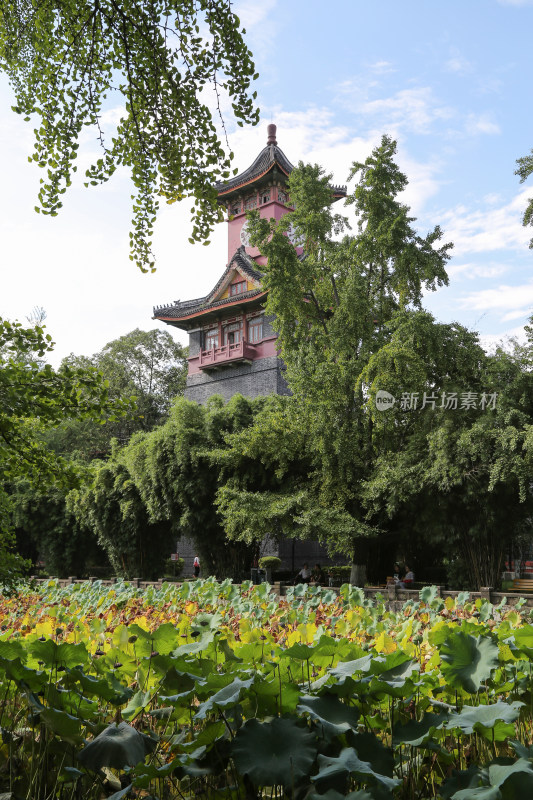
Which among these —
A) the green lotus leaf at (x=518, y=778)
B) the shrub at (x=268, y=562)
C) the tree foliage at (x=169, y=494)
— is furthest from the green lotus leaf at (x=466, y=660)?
the shrub at (x=268, y=562)

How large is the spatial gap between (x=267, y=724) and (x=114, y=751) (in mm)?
426

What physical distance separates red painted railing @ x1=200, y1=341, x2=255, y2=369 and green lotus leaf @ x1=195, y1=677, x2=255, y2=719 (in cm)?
2406

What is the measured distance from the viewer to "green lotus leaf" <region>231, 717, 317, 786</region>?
1.77m

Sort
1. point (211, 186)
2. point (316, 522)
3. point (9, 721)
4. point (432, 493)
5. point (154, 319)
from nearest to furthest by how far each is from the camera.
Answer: point (9, 721)
point (211, 186)
point (316, 522)
point (432, 493)
point (154, 319)

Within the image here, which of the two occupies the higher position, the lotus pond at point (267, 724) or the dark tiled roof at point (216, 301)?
the dark tiled roof at point (216, 301)

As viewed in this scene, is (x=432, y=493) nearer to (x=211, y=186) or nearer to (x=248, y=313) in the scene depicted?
(x=211, y=186)

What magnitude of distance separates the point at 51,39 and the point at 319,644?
4.29m

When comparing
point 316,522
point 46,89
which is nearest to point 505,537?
point 316,522

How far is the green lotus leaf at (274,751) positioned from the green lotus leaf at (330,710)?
3.2 inches

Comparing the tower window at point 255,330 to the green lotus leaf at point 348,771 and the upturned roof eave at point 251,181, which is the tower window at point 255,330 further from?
the green lotus leaf at point 348,771

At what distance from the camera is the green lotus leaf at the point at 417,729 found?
202 cm

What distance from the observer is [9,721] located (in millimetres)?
2385

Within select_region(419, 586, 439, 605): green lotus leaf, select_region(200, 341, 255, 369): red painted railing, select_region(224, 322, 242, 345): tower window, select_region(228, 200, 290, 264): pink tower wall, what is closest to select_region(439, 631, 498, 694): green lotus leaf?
select_region(419, 586, 439, 605): green lotus leaf

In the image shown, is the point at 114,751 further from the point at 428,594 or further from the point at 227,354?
the point at 227,354
